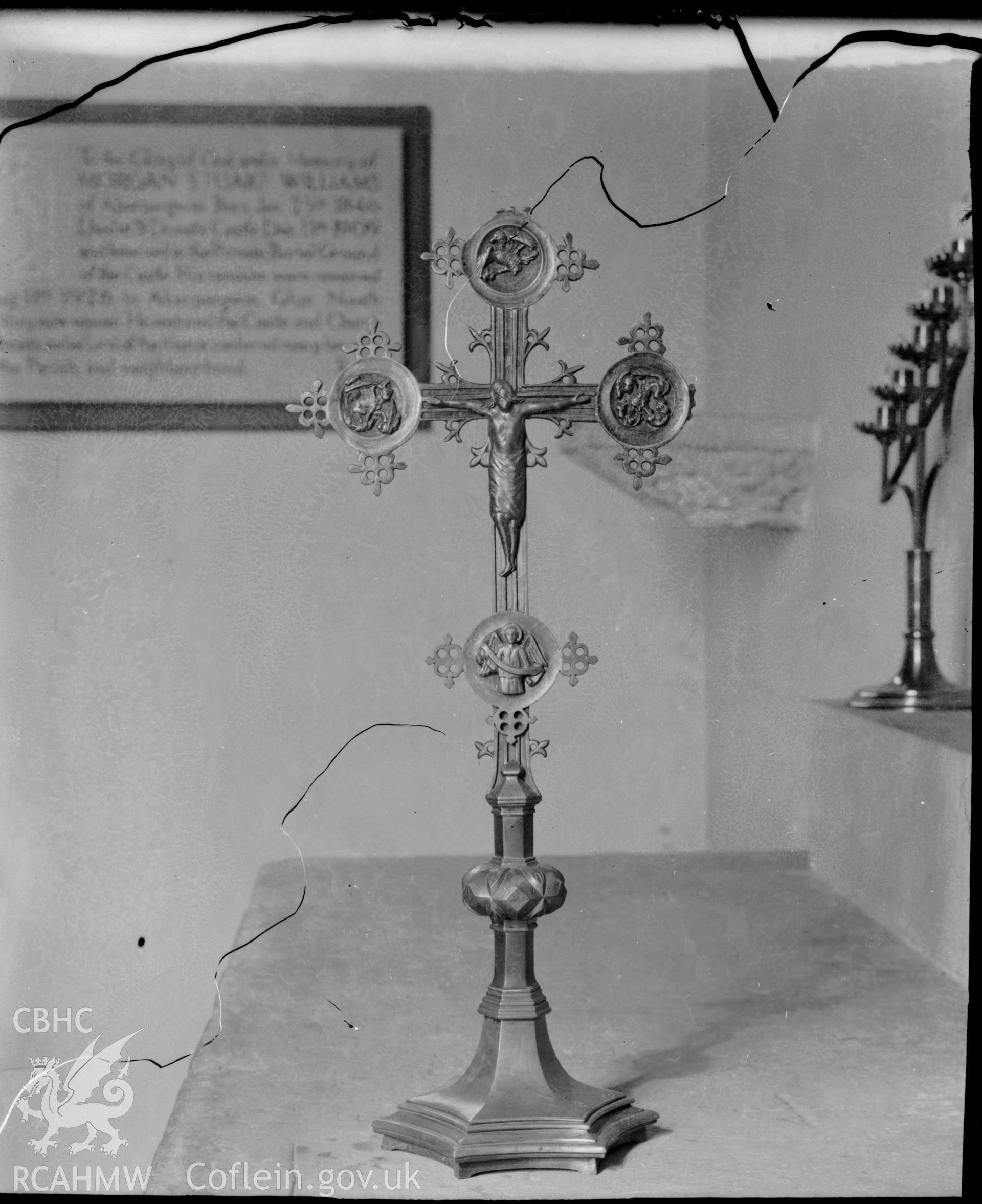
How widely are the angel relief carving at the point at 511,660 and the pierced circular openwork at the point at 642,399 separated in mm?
174

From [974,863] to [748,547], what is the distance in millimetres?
417

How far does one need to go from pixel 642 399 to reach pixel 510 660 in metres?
0.23

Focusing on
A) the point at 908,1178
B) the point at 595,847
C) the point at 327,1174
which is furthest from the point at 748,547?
the point at 327,1174

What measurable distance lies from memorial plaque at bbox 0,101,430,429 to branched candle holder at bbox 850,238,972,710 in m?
0.48

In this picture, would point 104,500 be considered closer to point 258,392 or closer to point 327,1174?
point 258,392

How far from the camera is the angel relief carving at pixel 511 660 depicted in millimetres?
1128

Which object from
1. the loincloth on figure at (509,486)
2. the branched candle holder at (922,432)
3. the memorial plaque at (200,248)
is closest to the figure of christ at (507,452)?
the loincloth on figure at (509,486)

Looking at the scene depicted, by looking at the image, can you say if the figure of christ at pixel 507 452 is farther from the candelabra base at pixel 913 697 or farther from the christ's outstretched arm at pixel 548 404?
the candelabra base at pixel 913 697

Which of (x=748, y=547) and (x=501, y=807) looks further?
(x=748, y=547)

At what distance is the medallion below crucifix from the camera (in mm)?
1108

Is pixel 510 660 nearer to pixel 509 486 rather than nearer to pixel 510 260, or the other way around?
pixel 509 486

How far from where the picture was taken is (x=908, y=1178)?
1146 mm

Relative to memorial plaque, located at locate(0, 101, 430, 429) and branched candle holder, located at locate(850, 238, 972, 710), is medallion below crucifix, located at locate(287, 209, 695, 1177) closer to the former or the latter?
memorial plaque, located at locate(0, 101, 430, 429)

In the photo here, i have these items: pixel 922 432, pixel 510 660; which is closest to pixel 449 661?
pixel 510 660
